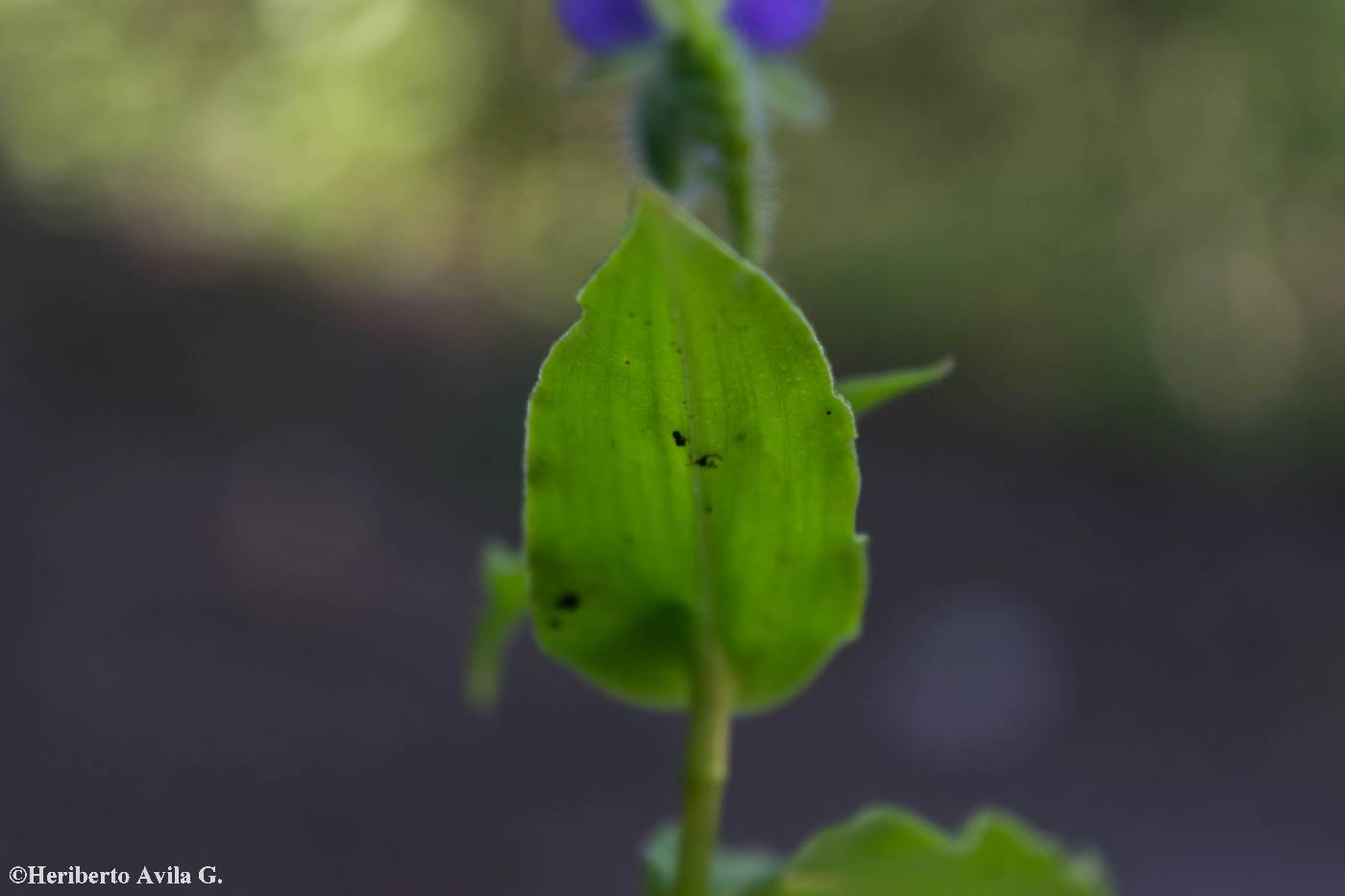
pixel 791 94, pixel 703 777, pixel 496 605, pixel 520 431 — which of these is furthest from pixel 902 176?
pixel 703 777

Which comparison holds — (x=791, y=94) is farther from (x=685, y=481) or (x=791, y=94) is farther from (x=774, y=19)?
(x=685, y=481)

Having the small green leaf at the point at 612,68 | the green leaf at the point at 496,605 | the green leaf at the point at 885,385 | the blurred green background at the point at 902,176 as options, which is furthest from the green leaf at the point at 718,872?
the blurred green background at the point at 902,176

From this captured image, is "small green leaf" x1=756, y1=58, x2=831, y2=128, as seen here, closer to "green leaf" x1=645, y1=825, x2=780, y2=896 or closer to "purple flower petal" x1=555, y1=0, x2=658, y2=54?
"purple flower petal" x1=555, y1=0, x2=658, y2=54

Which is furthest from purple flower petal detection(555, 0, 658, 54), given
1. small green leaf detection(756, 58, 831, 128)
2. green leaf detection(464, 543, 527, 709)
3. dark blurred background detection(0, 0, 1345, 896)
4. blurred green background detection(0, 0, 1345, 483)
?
blurred green background detection(0, 0, 1345, 483)

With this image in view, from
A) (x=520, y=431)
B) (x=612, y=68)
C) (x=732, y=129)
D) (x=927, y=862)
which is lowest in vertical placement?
(x=927, y=862)

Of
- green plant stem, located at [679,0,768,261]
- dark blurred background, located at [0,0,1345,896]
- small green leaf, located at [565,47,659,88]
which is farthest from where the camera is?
dark blurred background, located at [0,0,1345,896]

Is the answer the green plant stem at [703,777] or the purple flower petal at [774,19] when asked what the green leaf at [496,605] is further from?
the purple flower petal at [774,19]
